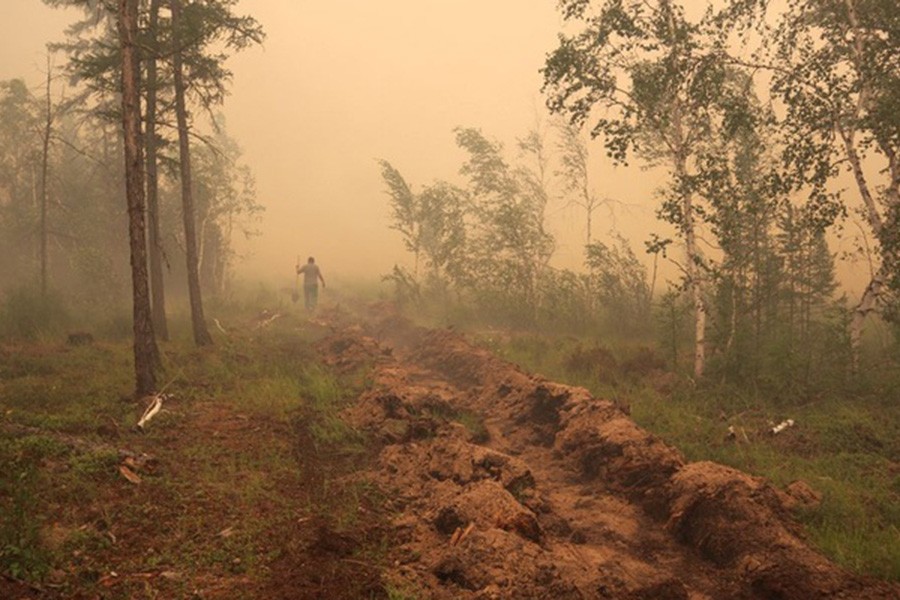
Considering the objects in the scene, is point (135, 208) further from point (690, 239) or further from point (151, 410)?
point (690, 239)

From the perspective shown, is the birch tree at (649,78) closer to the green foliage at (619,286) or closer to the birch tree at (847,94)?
the birch tree at (847,94)

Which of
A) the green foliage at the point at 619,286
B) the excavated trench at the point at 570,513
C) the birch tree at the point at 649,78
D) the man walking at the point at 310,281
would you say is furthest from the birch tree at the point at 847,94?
the man walking at the point at 310,281

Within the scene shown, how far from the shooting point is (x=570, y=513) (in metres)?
6.60

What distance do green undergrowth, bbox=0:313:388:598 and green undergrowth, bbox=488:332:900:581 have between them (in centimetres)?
522

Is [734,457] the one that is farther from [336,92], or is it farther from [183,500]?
[336,92]

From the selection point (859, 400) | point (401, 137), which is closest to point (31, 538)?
point (859, 400)

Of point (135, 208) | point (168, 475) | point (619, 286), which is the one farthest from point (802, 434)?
point (135, 208)

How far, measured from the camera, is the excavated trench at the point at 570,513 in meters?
4.66

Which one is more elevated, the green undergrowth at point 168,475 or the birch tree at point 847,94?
the birch tree at point 847,94

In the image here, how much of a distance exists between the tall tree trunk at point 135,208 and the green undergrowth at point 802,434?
348 inches

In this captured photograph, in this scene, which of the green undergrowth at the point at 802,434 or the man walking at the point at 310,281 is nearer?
the green undergrowth at the point at 802,434

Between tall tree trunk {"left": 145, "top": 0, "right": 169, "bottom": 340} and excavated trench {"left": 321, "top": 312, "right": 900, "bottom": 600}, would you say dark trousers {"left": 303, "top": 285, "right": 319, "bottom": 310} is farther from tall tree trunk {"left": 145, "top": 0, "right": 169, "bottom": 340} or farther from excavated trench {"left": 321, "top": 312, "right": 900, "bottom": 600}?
excavated trench {"left": 321, "top": 312, "right": 900, "bottom": 600}

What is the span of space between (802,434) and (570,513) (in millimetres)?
5347

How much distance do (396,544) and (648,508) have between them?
3.35 m
